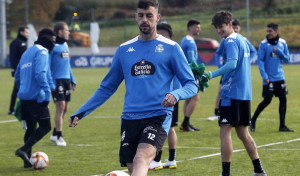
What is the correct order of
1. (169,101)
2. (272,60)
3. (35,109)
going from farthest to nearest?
→ (272,60) < (35,109) < (169,101)

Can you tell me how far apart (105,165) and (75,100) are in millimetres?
11740

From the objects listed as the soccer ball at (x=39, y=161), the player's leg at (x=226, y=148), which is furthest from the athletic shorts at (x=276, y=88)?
the soccer ball at (x=39, y=161)

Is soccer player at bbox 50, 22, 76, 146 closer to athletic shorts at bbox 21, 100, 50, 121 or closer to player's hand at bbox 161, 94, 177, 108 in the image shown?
athletic shorts at bbox 21, 100, 50, 121

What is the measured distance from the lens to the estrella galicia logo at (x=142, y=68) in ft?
20.0

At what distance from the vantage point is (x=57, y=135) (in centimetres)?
1195

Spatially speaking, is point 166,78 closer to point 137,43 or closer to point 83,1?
point 137,43

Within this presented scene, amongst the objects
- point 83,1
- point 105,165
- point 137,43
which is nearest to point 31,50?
point 105,165

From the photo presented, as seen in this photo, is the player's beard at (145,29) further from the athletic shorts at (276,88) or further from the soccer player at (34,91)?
the athletic shorts at (276,88)

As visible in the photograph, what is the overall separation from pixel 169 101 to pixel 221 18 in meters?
3.01

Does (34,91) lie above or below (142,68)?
below

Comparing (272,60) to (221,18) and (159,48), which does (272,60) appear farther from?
(159,48)

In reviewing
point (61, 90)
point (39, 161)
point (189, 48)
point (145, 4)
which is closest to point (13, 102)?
point (61, 90)

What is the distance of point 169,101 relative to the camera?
5.65 m

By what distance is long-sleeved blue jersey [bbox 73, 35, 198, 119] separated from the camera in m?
6.11
